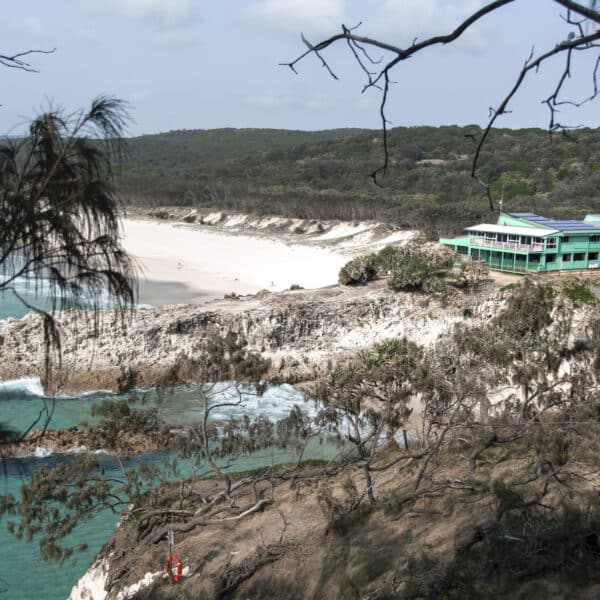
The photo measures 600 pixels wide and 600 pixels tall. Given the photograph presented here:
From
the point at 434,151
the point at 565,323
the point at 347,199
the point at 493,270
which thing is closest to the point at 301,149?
the point at 434,151

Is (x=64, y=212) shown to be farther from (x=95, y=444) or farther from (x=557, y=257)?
(x=557, y=257)

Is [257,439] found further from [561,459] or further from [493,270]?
[493,270]

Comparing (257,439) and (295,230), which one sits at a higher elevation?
(295,230)

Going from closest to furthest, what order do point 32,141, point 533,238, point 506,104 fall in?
point 506,104, point 32,141, point 533,238

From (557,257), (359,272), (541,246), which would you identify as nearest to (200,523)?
(359,272)

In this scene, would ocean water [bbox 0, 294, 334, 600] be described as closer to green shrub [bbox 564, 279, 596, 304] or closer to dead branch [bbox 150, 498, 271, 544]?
dead branch [bbox 150, 498, 271, 544]

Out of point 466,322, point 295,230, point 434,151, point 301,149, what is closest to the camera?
point 466,322
